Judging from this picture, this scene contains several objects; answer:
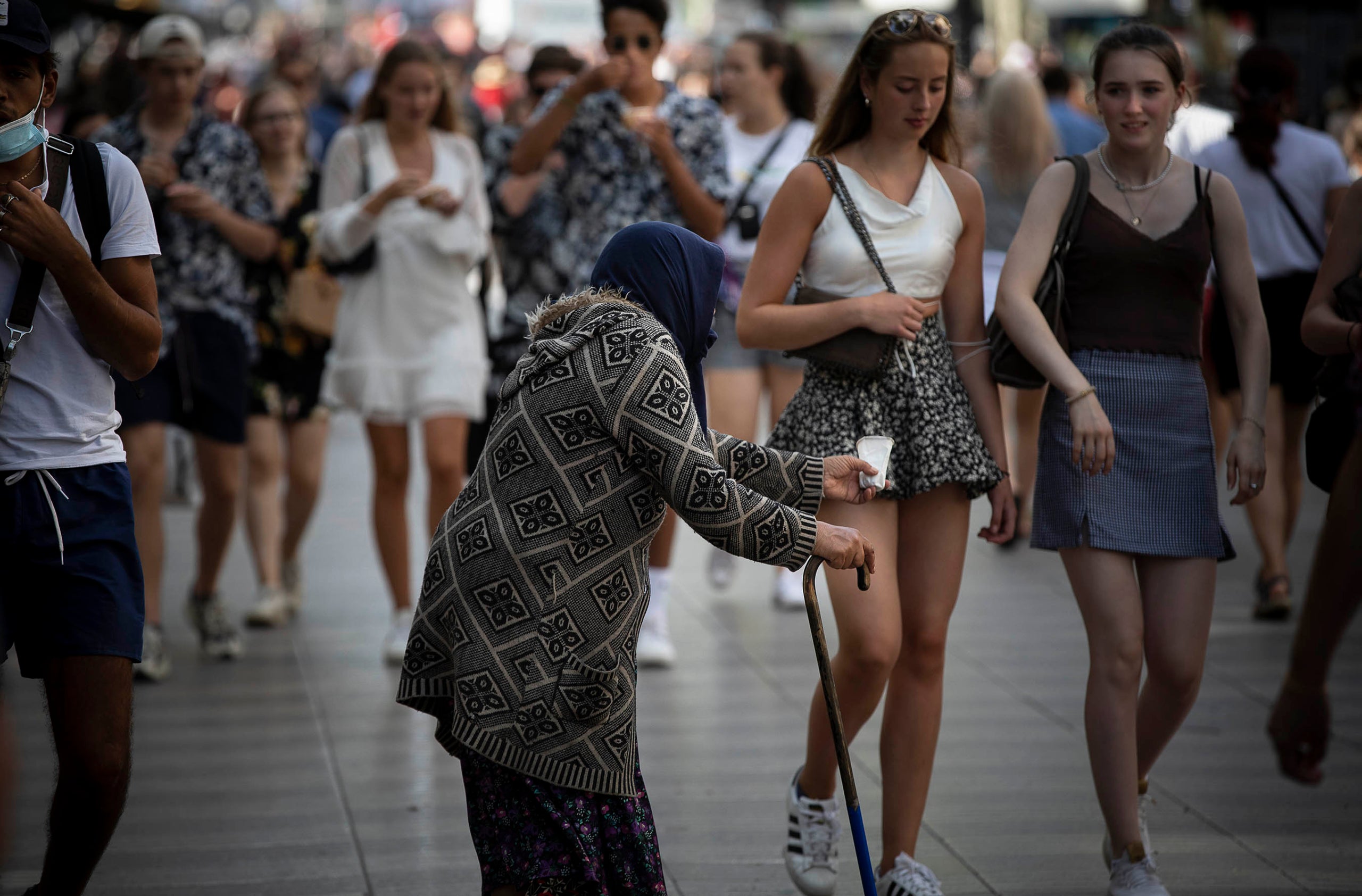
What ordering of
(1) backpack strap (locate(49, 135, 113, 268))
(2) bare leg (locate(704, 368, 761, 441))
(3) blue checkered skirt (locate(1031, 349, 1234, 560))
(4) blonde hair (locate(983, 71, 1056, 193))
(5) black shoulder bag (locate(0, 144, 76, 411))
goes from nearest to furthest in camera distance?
(5) black shoulder bag (locate(0, 144, 76, 411)), (1) backpack strap (locate(49, 135, 113, 268)), (3) blue checkered skirt (locate(1031, 349, 1234, 560)), (2) bare leg (locate(704, 368, 761, 441)), (4) blonde hair (locate(983, 71, 1056, 193))

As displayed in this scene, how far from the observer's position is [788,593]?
303 inches

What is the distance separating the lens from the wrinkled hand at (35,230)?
3291 millimetres

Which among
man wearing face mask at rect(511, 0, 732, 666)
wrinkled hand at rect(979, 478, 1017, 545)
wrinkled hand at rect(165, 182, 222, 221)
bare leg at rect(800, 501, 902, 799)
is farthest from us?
man wearing face mask at rect(511, 0, 732, 666)

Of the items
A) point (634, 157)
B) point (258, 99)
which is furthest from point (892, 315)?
point (258, 99)

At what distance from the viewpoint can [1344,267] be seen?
13.9 feet

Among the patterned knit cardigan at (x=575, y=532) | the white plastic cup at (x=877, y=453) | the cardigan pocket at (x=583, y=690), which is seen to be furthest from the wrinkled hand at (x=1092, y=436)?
the cardigan pocket at (x=583, y=690)

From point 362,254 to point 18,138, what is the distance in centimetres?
339

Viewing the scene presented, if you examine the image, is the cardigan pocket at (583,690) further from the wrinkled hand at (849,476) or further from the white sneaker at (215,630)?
the white sneaker at (215,630)

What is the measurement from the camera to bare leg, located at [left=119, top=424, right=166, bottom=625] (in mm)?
6359

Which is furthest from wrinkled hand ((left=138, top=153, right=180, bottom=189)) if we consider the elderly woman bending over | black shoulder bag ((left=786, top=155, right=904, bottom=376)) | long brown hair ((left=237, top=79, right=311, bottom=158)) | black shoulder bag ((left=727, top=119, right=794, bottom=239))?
the elderly woman bending over

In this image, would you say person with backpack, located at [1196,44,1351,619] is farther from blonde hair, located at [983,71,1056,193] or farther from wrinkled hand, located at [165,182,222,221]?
wrinkled hand, located at [165,182,222,221]

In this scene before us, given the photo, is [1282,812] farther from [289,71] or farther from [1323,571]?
[289,71]

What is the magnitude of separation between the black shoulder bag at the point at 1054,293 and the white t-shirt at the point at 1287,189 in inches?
128

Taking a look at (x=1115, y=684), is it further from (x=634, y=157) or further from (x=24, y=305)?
(x=634, y=157)
